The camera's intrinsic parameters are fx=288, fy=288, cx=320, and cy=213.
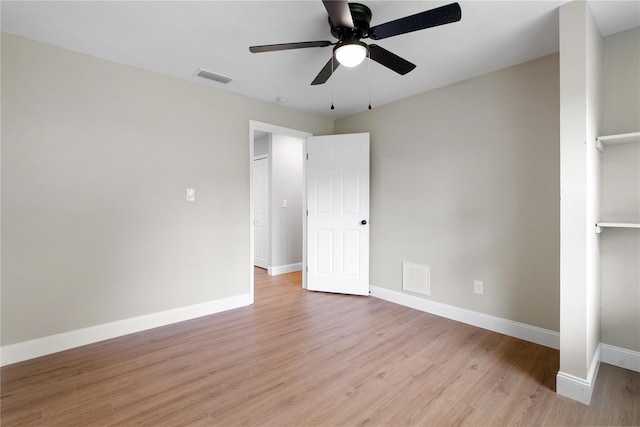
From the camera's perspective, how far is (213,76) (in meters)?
2.91

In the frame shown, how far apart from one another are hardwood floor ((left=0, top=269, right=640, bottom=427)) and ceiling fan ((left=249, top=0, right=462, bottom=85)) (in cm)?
214

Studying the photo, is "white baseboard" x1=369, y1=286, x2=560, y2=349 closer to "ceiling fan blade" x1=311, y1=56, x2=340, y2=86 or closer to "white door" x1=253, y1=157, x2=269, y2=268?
"white door" x1=253, y1=157, x2=269, y2=268

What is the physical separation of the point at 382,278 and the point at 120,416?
2.90m

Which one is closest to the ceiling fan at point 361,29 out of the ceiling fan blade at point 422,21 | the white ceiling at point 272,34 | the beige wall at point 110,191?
the ceiling fan blade at point 422,21

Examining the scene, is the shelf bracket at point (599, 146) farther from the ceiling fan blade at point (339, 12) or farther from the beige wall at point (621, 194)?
the ceiling fan blade at point (339, 12)

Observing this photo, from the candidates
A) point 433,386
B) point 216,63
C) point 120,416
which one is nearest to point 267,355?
point 120,416

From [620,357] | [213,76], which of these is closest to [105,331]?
[213,76]

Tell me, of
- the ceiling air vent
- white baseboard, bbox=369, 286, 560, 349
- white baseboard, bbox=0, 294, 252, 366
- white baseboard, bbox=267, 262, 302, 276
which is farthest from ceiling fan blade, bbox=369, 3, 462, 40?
white baseboard, bbox=267, 262, 302, 276

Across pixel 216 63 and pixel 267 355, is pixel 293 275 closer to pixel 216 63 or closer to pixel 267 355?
pixel 267 355

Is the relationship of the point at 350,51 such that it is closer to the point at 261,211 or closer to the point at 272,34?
the point at 272,34

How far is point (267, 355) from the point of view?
232 cm

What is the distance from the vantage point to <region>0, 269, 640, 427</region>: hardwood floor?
5.43 ft

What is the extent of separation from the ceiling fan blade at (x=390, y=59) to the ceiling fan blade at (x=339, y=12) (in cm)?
34

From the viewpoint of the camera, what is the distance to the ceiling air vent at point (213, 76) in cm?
282
